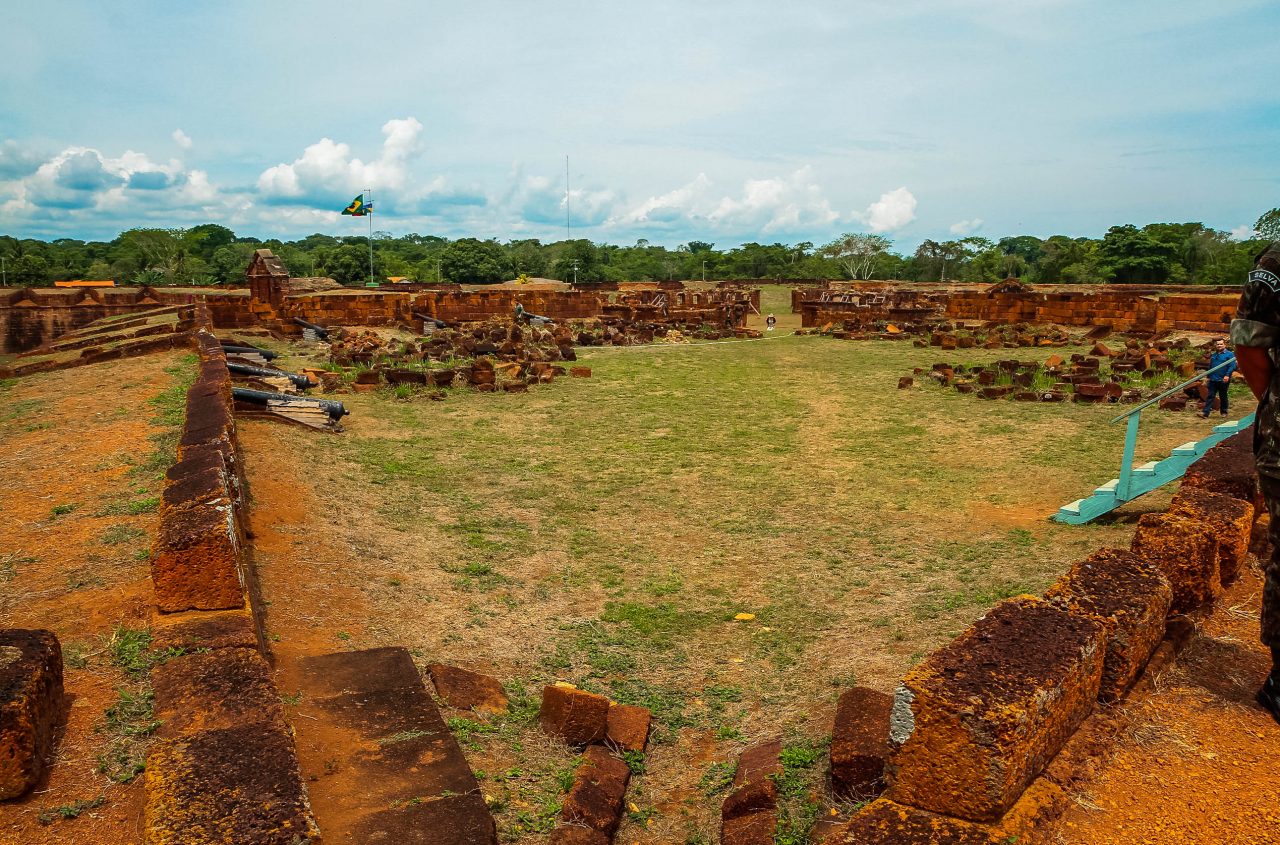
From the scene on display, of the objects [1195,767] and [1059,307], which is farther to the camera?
[1059,307]

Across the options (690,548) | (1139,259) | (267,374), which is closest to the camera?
(690,548)

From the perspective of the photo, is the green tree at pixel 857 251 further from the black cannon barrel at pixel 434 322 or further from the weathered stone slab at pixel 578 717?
the weathered stone slab at pixel 578 717

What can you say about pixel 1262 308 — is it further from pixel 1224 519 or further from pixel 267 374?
pixel 267 374

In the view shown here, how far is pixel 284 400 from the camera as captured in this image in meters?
11.5

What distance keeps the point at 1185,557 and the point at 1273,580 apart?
75 centimetres

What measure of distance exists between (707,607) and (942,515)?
3187 millimetres

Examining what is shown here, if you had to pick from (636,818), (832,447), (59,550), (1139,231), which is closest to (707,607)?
(636,818)

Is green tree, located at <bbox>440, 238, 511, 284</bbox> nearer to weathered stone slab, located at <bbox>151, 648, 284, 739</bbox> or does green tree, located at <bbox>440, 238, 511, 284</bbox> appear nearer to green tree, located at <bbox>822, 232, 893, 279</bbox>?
green tree, located at <bbox>822, 232, 893, 279</bbox>

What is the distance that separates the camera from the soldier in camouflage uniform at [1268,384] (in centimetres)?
316

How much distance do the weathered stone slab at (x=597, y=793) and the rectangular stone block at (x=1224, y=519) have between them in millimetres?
3246

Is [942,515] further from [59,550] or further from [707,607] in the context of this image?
[59,550]

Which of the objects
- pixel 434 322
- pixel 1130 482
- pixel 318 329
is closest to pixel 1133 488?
pixel 1130 482

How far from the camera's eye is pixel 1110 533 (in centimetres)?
700

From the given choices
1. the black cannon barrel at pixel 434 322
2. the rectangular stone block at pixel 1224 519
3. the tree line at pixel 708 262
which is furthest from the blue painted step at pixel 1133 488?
the tree line at pixel 708 262
